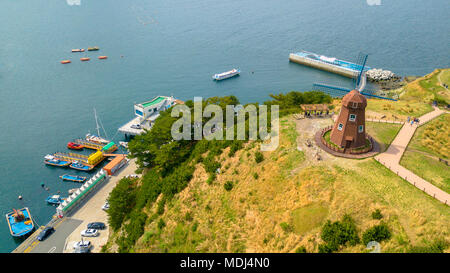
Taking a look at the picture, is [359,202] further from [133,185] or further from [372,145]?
[133,185]

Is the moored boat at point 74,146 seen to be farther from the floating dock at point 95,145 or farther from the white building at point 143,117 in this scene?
the white building at point 143,117

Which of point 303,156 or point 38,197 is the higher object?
point 303,156

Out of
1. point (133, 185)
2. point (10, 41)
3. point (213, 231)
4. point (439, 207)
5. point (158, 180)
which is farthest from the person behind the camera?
point (10, 41)

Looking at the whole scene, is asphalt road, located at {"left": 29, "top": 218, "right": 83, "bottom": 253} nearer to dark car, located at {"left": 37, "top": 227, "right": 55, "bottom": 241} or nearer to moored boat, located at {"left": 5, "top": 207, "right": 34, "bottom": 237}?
dark car, located at {"left": 37, "top": 227, "right": 55, "bottom": 241}

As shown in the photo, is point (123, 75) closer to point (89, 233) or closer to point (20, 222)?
point (20, 222)

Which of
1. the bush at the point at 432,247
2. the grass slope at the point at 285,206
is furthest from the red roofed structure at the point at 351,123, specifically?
the bush at the point at 432,247
